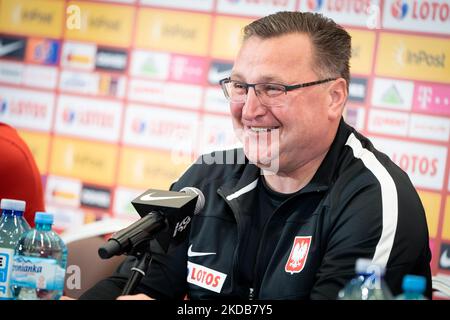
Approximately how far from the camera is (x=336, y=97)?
2.07 m

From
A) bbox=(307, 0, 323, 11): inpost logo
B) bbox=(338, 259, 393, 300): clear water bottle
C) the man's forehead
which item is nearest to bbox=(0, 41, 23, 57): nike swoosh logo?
bbox=(307, 0, 323, 11): inpost logo

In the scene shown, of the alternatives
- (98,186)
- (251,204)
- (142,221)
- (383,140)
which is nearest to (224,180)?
(251,204)

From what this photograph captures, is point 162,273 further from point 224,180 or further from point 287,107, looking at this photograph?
point 287,107

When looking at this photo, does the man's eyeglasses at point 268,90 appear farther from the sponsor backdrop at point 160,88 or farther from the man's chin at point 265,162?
the sponsor backdrop at point 160,88

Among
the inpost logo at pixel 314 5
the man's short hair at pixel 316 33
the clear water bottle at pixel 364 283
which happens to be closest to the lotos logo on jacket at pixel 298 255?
the clear water bottle at pixel 364 283

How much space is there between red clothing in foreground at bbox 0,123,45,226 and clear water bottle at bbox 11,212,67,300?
0.45 m

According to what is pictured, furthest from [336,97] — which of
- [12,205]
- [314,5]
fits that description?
[314,5]

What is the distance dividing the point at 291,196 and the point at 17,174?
2.85 feet

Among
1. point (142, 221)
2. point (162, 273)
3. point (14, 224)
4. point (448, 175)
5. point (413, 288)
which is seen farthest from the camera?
point (448, 175)

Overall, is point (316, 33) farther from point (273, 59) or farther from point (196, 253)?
point (196, 253)

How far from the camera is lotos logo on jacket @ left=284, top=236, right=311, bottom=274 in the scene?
1814 mm

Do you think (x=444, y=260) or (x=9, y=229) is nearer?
(x=9, y=229)

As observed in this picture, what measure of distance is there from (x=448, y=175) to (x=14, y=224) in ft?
8.60

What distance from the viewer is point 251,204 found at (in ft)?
6.68
